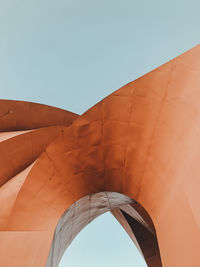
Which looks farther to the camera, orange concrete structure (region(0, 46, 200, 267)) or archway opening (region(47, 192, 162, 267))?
archway opening (region(47, 192, 162, 267))

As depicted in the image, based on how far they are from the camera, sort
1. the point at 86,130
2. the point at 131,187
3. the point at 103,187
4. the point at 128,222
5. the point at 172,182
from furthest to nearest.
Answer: the point at 128,222 → the point at 103,187 → the point at 131,187 → the point at 86,130 → the point at 172,182

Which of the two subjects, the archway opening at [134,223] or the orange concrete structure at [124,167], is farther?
the archway opening at [134,223]

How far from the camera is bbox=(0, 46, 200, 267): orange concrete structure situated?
10.3ft

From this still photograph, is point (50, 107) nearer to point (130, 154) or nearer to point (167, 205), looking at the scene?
point (130, 154)

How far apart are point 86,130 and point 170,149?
2.06 meters

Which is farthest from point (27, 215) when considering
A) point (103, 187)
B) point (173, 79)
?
point (173, 79)

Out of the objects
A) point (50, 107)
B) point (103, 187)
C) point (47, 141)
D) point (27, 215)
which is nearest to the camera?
point (27, 215)

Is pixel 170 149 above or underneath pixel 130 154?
above

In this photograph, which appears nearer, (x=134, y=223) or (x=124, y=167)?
(x=124, y=167)

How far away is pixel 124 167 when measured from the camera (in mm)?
4980

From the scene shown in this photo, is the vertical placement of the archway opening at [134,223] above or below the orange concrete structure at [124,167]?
below

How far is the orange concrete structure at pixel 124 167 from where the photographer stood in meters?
3.15

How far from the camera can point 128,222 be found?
11844mm

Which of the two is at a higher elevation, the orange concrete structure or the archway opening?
the orange concrete structure
